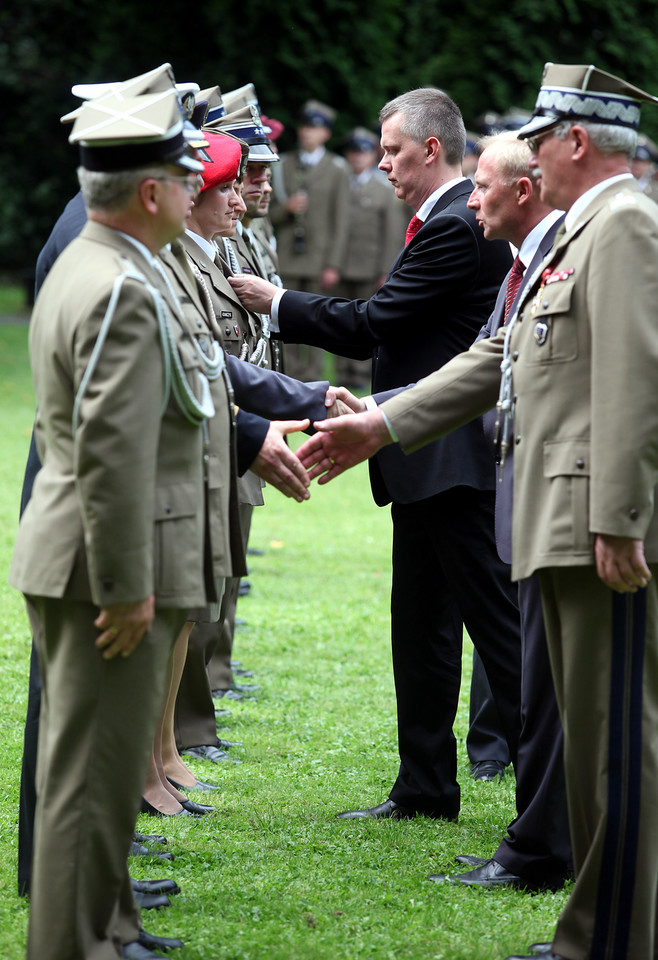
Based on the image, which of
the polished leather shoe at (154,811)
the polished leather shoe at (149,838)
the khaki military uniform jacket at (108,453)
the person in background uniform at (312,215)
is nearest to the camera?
the khaki military uniform jacket at (108,453)

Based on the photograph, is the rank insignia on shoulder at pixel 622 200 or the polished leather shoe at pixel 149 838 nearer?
the rank insignia on shoulder at pixel 622 200

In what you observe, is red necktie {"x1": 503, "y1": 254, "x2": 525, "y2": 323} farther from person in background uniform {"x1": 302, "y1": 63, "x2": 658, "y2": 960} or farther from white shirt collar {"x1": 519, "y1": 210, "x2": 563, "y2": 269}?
person in background uniform {"x1": 302, "y1": 63, "x2": 658, "y2": 960}

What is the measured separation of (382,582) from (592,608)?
5.54 m

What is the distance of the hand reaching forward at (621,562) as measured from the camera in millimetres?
3199

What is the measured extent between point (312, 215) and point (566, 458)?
13.1 meters

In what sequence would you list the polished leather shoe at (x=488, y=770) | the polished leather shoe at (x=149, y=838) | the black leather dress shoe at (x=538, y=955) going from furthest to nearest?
the polished leather shoe at (x=488, y=770)
the polished leather shoe at (x=149, y=838)
the black leather dress shoe at (x=538, y=955)

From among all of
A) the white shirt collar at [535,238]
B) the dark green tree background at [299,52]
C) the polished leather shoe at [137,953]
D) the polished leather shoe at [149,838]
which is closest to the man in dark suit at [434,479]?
the white shirt collar at [535,238]

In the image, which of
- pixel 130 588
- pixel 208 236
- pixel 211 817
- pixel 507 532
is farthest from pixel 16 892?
pixel 208 236

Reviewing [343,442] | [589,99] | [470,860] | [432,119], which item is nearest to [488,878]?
[470,860]

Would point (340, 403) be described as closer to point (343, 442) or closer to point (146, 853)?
point (343, 442)

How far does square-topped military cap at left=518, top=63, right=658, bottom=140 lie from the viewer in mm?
3385

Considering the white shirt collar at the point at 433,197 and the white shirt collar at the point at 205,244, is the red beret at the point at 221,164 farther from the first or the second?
the white shirt collar at the point at 433,197

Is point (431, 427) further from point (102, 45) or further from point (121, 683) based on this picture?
point (102, 45)

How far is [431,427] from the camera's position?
13.8 ft
